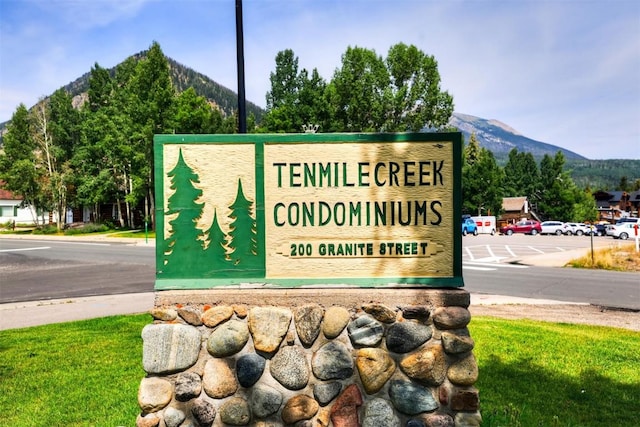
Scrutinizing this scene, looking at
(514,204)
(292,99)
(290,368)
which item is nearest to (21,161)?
(292,99)

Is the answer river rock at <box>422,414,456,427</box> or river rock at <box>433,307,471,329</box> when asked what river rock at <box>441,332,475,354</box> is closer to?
river rock at <box>433,307,471,329</box>

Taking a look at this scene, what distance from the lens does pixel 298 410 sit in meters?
2.94

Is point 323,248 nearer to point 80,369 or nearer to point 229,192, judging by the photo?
point 229,192

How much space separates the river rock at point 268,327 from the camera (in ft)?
9.80

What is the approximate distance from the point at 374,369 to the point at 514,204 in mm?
68892

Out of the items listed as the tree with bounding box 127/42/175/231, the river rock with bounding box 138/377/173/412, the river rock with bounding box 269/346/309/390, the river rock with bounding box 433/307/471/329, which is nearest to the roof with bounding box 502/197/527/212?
the tree with bounding box 127/42/175/231

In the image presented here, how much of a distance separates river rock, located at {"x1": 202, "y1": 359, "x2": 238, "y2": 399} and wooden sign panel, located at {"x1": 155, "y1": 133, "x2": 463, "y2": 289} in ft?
2.05

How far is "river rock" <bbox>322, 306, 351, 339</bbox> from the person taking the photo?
3.00m

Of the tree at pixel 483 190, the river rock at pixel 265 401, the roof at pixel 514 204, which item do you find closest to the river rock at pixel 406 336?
the river rock at pixel 265 401

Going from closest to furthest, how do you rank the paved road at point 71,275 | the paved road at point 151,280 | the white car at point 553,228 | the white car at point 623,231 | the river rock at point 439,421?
the river rock at point 439,421
the paved road at point 151,280
the paved road at point 71,275
the white car at point 623,231
the white car at point 553,228

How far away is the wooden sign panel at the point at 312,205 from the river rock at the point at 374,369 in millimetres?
551

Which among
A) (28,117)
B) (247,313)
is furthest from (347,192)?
(28,117)

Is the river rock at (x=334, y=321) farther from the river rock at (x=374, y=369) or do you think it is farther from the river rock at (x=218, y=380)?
the river rock at (x=218, y=380)

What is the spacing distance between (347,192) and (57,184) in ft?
139
